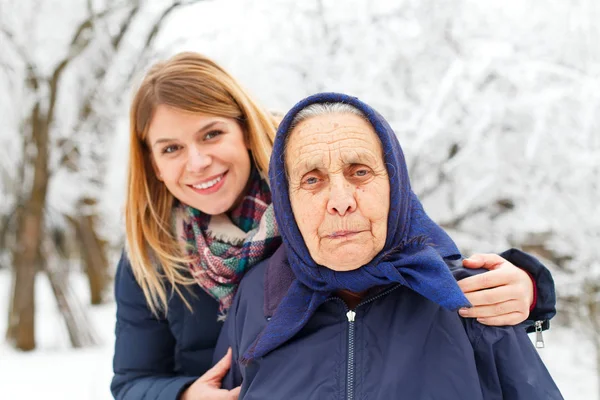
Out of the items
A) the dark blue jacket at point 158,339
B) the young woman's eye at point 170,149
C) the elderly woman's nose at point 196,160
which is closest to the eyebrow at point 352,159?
the elderly woman's nose at point 196,160

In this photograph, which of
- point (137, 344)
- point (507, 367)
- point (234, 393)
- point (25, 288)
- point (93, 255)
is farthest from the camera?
point (93, 255)

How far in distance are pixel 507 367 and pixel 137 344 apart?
1467mm

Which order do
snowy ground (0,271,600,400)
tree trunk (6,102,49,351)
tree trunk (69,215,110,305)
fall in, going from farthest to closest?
1. tree trunk (69,215,110,305)
2. tree trunk (6,102,49,351)
3. snowy ground (0,271,600,400)

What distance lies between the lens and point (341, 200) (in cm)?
149

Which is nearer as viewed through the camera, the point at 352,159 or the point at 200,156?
the point at 352,159

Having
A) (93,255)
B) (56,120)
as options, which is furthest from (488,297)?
(93,255)

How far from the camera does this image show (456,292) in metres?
1.42

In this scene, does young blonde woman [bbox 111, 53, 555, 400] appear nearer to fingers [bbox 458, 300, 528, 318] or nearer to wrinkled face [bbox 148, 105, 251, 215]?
wrinkled face [bbox 148, 105, 251, 215]

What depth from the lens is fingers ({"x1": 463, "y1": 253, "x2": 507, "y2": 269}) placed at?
1638mm

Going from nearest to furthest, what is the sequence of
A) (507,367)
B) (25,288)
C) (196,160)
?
(507,367) → (196,160) → (25,288)

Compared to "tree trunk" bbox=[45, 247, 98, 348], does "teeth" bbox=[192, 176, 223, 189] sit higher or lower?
higher

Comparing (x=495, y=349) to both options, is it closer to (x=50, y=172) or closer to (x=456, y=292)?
(x=456, y=292)

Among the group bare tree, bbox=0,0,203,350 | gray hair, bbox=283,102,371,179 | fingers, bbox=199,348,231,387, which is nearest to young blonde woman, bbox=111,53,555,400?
fingers, bbox=199,348,231,387

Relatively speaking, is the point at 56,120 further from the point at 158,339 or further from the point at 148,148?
the point at 158,339
